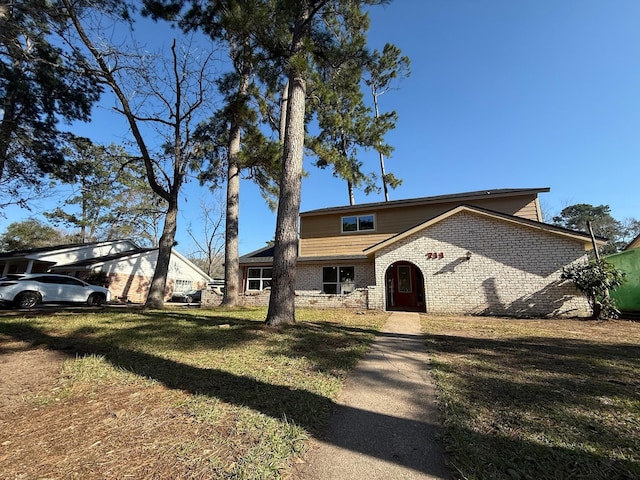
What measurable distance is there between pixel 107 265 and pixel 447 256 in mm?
23887

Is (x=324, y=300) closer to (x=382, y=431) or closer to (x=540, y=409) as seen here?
(x=540, y=409)

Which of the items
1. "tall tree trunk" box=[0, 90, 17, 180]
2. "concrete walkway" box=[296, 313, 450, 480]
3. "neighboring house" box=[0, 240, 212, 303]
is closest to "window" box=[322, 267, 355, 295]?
"concrete walkway" box=[296, 313, 450, 480]

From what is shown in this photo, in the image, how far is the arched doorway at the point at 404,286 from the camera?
1545cm

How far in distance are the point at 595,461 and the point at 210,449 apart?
270cm

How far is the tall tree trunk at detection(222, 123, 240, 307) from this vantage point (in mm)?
12078

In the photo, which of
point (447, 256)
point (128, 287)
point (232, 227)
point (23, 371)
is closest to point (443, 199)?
point (447, 256)

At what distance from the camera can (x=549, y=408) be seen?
2719 millimetres

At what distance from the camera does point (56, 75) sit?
1099 cm

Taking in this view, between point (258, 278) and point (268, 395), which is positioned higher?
point (258, 278)

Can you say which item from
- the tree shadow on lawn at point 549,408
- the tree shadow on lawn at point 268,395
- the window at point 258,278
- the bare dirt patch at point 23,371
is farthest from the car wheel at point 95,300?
the tree shadow on lawn at point 549,408

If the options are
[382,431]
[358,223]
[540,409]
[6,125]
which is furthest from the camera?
[358,223]

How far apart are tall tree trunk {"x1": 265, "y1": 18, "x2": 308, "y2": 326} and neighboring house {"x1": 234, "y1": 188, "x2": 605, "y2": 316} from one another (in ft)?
22.7

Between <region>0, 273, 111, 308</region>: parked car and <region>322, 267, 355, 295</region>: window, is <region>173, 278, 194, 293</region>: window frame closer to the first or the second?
<region>0, 273, 111, 308</region>: parked car

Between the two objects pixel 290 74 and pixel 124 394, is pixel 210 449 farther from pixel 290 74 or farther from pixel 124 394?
pixel 290 74
